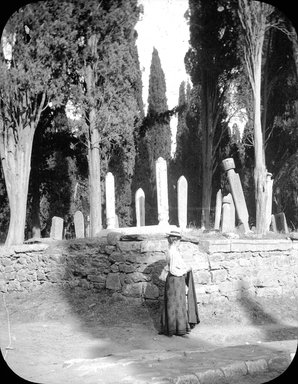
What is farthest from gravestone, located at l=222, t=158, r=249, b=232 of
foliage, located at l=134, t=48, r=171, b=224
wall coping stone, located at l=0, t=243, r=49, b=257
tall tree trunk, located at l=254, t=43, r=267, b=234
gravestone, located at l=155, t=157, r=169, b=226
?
foliage, located at l=134, t=48, r=171, b=224

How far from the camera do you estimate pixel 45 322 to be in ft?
28.3

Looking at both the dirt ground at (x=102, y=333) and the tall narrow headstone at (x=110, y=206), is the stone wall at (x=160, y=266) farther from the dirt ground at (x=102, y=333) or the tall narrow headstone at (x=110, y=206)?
the tall narrow headstone at (x=110, y=206)

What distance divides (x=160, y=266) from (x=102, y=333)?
1.67 meters

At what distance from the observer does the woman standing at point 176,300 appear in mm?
7309

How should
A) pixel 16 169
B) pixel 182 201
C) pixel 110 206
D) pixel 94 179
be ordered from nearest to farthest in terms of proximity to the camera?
→ pixel 16 169 → pixel 182 201 → pixel 110 206 → pixel 94 179

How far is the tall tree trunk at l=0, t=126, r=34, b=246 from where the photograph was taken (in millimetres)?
12234

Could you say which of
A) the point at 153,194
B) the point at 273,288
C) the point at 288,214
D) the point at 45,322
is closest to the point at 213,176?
the point at 153,194

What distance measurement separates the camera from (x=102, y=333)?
7680mm

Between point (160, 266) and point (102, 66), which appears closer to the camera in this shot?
point (160, 266)

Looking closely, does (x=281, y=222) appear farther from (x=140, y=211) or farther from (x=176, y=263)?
(x=176, y=263)

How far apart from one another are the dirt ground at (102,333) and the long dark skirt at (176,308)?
146 mm

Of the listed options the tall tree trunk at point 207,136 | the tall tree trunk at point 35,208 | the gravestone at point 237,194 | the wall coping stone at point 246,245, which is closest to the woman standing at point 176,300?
the wall coping stone at point 246,245

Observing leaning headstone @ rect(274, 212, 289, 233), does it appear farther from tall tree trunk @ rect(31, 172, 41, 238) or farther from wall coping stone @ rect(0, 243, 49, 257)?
tall tree trunk @ rect(31, 172, 41, 238)

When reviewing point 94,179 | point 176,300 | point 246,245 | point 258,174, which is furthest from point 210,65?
point 176,300
